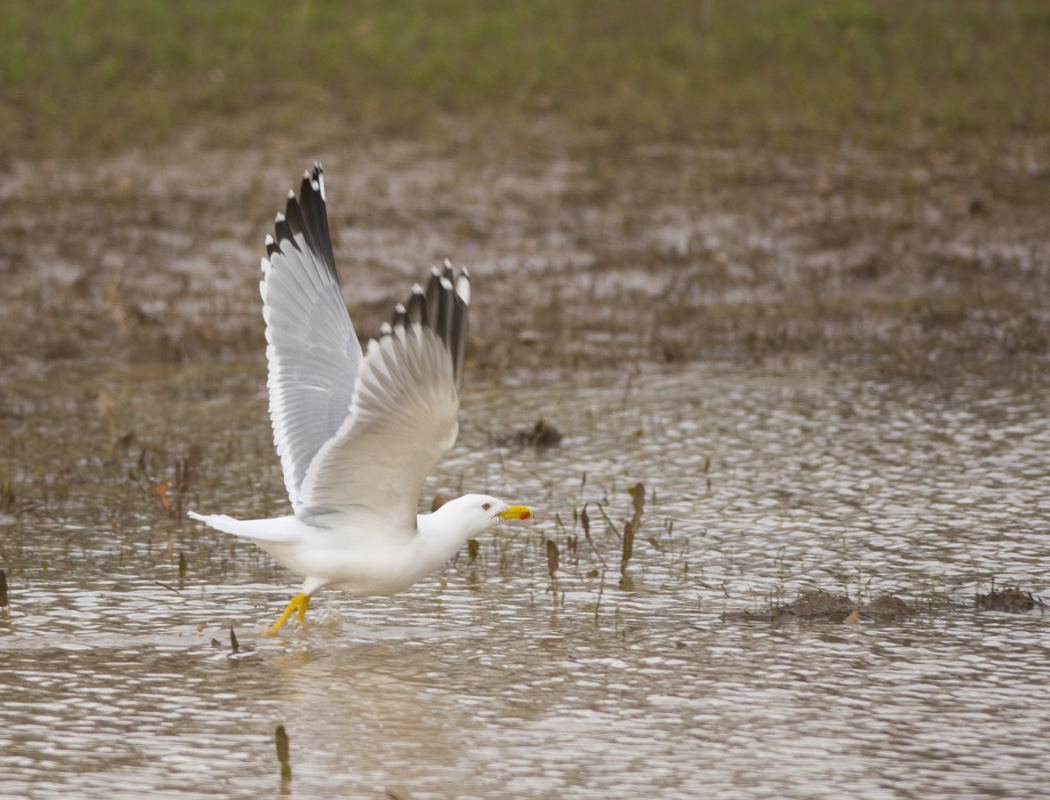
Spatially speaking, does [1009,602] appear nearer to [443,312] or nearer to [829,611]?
[829,611]

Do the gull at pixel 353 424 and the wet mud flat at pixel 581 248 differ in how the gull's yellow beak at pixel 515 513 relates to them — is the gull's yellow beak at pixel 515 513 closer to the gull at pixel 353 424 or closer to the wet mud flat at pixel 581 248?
the gull at pixel 353 424

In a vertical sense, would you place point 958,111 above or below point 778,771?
above

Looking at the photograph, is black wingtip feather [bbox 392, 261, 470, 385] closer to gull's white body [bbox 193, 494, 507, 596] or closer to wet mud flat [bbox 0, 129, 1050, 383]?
gull's white body [bbox 193, 494, 507, 596]

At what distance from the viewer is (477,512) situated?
5.66 metres

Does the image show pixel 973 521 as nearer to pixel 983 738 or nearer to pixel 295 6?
pixel 983 738

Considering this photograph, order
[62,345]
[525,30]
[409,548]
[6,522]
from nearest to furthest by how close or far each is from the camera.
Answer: [409,548] < [6,522] < [62,345] < [525,30]

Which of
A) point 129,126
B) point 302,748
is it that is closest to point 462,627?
point 302,748

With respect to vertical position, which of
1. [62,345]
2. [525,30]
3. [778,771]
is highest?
[525,30]

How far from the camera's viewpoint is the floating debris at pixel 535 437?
8469 millimetres

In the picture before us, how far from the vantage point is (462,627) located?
579 centimetres

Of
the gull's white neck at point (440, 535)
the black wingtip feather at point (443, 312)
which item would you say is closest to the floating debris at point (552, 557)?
the gull's white neck at point (440, 535)

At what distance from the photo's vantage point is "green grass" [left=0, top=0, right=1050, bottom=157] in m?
15.5

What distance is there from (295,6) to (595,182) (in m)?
6.50

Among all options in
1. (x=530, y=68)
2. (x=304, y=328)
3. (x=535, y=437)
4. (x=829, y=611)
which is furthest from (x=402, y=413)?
(x=530, y=68)
